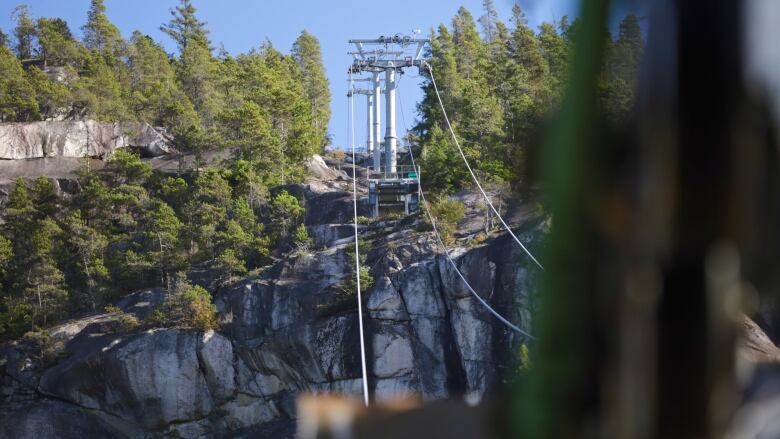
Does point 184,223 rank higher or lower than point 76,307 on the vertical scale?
higher

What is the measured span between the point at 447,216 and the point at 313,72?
3337 centimetres

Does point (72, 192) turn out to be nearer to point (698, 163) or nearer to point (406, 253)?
point (406, 253)

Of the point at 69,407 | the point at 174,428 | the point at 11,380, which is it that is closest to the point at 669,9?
the point at 174,428

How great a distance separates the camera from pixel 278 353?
18.3 m

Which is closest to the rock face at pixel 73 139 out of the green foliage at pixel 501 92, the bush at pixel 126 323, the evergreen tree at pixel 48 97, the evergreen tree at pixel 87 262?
the evergreen tree at pixel 48 97

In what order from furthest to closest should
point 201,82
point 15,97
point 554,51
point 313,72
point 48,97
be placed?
point 313,72, point 201,82, point 48,97, point 15,97, point 554,51

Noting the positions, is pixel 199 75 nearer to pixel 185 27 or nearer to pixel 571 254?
pixel 185 27

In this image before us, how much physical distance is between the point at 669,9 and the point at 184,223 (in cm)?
2637

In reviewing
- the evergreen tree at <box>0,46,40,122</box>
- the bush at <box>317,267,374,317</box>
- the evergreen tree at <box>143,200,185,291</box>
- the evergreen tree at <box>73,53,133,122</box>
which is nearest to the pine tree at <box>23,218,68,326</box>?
the evergreen tree at <box>143,200,185,291</box>

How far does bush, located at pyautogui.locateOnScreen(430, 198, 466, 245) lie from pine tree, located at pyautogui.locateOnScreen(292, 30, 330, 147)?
2748 cm

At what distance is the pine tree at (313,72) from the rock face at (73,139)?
47.9 ft

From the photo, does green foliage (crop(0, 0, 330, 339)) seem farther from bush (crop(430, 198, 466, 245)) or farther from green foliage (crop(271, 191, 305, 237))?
bush (crop(430, 198, 466, 245))

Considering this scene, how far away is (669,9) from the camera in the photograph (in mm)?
636

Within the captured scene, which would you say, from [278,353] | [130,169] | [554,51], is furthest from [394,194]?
[554,51]
